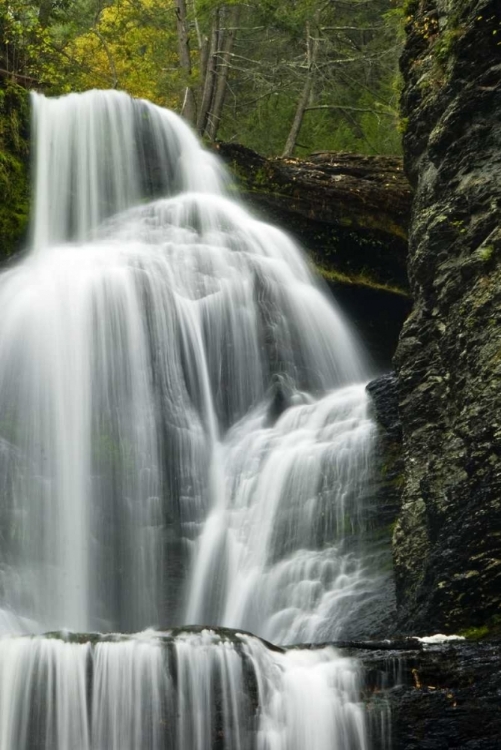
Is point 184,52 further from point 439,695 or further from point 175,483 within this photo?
point 439,695

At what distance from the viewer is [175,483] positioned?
1062cm

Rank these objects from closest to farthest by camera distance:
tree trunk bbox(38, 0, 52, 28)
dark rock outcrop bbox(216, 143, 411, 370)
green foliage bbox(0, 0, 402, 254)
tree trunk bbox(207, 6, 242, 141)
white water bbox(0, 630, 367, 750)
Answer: white water bbox(0, 630, 367, 750), dark rock outcrop bbox(216, 143, 411, 370), green foliage bbox(0, 0, 402, 254), tree trunk bbox(38, 0, 52, 28), tree trunk bbox(207, 6, 242, 141)

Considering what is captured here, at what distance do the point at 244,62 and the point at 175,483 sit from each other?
1678cm

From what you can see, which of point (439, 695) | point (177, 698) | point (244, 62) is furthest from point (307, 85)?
point (439, 695)

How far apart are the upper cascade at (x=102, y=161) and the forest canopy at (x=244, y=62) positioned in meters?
1.79

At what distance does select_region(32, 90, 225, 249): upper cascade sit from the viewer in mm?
15227

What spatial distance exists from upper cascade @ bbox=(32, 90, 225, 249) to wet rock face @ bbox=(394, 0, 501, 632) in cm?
771

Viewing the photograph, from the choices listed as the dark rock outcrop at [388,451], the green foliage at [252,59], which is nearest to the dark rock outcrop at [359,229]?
the dark rock outcrop at [388,451]

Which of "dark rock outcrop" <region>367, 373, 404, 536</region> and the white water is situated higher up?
"dark rock outcrop" <region>367, 373, 404, 536</region>

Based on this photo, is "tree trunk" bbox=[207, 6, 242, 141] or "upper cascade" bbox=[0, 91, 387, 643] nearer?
"upper cascade" bbox=[0, 91, 387, 643]

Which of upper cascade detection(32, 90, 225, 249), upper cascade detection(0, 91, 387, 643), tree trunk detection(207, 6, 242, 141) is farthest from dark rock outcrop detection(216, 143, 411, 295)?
tree trunk detection(207, 6, 242, 141)

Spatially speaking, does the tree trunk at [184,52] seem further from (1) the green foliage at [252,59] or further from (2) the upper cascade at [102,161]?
(2) the upper cascade at [102,161]

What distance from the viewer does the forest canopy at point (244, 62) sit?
1998cm

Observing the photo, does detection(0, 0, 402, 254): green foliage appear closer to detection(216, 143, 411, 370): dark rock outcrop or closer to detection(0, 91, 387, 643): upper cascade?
detection(216, 143, 411, 370): dark rock outcrop
